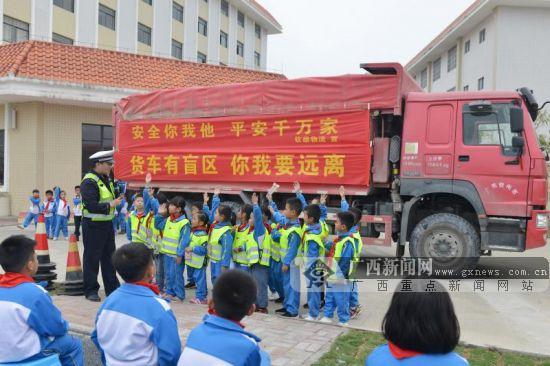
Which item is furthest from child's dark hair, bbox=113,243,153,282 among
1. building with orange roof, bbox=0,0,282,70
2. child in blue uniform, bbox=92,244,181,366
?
building with orange roof, bbox=0,0,282,70

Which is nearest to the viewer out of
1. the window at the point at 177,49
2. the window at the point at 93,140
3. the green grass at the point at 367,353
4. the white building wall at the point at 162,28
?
the green grass at the point at 367,353

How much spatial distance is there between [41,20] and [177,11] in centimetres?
958

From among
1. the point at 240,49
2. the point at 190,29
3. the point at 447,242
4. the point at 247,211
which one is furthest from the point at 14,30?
the point at 447,242

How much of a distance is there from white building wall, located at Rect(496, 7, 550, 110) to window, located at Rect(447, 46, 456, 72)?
4.35m

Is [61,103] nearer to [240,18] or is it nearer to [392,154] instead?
[392,154]

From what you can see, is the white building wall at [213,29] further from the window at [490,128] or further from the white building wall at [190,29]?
the window at [490,128]

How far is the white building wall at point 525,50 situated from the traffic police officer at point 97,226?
17.3 m

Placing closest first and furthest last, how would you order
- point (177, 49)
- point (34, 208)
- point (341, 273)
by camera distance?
point (341, 273), point (34, 208), point (177, 49)

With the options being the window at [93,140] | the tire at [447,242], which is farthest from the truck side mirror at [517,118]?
the window at [93,140]

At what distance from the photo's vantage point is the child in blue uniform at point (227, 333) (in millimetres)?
2055

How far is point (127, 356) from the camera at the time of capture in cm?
246

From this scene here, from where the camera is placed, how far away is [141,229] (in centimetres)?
664

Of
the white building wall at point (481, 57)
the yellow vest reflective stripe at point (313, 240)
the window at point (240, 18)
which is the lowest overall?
the yellow vest reflective stripe at point (313, 240)

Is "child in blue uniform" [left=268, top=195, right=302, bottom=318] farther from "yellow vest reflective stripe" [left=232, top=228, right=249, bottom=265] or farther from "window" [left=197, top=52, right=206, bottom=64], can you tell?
"window" [left=197, top=52, right=206, bottom=64]
